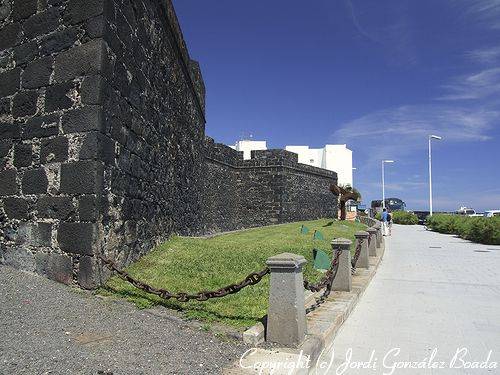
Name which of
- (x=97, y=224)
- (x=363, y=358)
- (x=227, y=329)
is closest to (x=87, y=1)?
(x=97, y=224)

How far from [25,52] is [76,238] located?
2.92m

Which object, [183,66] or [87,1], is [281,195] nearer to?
[183,66]

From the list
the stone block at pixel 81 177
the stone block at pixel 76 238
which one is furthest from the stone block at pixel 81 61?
the stone block at pixel 76 238

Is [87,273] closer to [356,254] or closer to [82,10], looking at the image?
[82,10]

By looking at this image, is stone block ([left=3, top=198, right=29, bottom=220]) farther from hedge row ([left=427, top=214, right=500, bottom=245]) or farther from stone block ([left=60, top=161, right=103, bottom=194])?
hedge row ([left=427, top=214, right=500, bottom=245])

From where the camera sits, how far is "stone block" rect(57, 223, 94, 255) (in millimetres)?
5574

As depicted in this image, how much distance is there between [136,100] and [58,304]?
3.49 m

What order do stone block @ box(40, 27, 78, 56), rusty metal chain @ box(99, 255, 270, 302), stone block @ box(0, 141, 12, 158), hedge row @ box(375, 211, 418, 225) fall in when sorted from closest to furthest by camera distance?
rusty metal chain @ box(99, 255, 270, 302) < stone block @ box(40, 27, 78, 56) < stone block @ box(0, 141, 12, 158) < hedge row @ box(375, 211, 418, 225)

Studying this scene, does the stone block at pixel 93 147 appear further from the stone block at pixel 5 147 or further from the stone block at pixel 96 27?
the stone block at pixel 5 147

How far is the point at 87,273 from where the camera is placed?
18.3 feet

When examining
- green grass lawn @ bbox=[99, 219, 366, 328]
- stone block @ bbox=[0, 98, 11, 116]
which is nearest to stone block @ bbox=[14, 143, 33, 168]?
stone block @ bbox=[0, 98, 11, 116]

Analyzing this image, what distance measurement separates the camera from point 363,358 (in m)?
4.64

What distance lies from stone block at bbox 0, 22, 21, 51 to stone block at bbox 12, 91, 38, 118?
837 millimetres

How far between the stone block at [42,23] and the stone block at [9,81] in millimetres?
567
